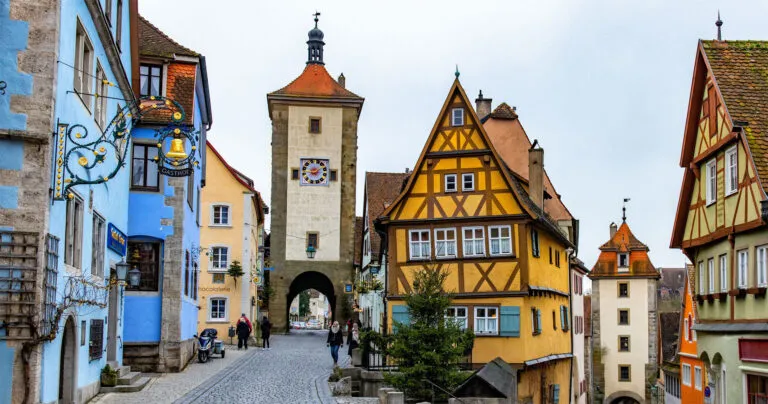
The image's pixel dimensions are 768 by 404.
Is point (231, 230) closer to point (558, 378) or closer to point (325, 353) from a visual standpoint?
point (325, 353)

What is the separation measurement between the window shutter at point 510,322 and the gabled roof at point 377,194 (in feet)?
66.3

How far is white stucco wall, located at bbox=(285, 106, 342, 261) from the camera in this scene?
61.9 meters

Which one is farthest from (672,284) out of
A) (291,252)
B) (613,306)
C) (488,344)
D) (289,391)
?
(289,391)

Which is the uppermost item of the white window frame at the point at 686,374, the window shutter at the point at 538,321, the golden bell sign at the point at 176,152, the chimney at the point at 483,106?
the chimney at the point at 483,106

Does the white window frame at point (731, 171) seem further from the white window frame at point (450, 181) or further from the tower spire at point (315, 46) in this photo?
the tower spire at point (315, 46)

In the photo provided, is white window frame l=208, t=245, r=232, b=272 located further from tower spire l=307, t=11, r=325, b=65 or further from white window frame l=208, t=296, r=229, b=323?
tower spire l=307, t=11, r=325, b=65

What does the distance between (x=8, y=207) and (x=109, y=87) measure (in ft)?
22.6

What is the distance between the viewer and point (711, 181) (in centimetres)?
2656

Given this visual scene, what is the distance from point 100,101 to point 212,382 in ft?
28.0

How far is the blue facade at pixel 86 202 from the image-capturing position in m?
15.2

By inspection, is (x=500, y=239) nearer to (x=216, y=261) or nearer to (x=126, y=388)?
(x=126, y=388)

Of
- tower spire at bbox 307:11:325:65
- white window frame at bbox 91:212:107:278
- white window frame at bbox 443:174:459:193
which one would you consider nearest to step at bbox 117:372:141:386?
white window frame at bbox 91:212:107:278

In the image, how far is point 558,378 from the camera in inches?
1592

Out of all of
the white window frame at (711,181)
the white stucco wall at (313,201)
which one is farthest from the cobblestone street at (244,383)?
the white stucco wall at (313,201)
